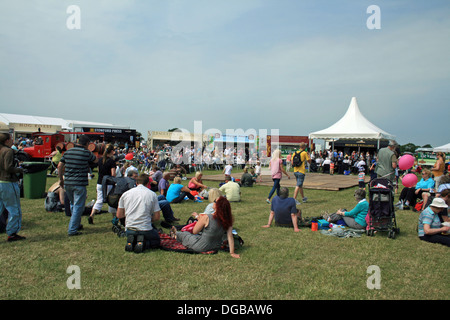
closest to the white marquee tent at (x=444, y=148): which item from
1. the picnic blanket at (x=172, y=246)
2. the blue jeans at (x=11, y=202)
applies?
the picnic blanket at (x=172, y=246)

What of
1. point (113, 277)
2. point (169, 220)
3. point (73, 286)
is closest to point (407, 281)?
point (113, 277)

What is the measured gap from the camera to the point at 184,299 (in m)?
3.50

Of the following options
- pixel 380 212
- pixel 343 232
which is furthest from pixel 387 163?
pixel 343 232

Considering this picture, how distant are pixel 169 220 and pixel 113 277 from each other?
123 inches

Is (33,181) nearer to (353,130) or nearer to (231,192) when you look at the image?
(231,192)

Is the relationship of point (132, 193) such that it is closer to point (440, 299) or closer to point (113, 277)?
point (113, 277)

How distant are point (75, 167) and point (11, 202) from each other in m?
1.15

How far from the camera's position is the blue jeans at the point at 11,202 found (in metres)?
5.27

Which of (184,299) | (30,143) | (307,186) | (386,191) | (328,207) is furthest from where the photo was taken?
(30,143)

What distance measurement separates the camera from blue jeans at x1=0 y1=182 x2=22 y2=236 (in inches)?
208

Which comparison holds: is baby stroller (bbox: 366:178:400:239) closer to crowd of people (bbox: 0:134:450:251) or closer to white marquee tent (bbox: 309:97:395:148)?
crowd of people (bbox: 0:134:450:251)

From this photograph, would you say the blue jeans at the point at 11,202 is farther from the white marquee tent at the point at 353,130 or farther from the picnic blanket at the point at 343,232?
the white marquee tent at the point at 353,130

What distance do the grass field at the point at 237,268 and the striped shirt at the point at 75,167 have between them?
3.43ft
